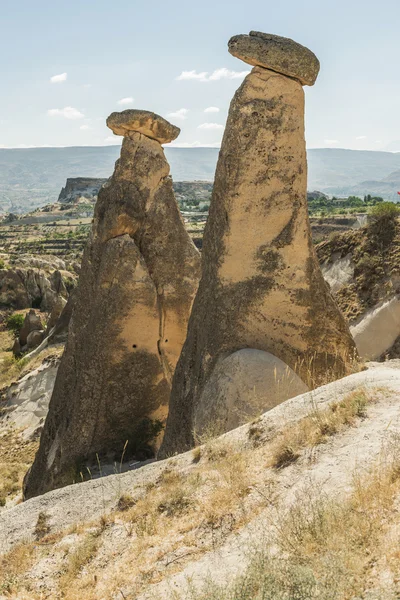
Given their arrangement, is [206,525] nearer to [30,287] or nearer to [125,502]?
[125,502]

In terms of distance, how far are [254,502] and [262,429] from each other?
109 centimetres

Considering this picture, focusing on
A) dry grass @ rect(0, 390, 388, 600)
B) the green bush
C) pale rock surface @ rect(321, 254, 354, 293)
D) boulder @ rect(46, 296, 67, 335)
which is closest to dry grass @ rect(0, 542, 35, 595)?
dry grass @ rect(0, 390, 388, 600)

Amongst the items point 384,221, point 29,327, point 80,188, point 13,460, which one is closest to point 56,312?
point 29,327

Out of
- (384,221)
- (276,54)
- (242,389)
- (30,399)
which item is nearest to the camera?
(242,389)

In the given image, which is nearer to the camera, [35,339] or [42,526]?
[42,526]

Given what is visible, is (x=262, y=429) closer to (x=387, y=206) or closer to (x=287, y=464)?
(x=287, y=464)

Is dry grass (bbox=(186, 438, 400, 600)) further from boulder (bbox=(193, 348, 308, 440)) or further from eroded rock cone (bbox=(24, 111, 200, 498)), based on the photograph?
eroded rock cone (bbox=(24, 111, 200, 498))

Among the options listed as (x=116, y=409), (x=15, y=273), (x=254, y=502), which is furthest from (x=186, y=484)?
(x=15, y=273)

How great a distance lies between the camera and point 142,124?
959cm

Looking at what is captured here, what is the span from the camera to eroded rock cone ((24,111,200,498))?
9.05 meters

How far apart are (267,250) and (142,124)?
11.4 ft

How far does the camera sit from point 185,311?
32.2 ft

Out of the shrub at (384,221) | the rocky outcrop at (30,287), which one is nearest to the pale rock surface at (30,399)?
the shrub at (384,221)

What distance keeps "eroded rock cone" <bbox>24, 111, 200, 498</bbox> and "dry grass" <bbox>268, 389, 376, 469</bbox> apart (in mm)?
4513
